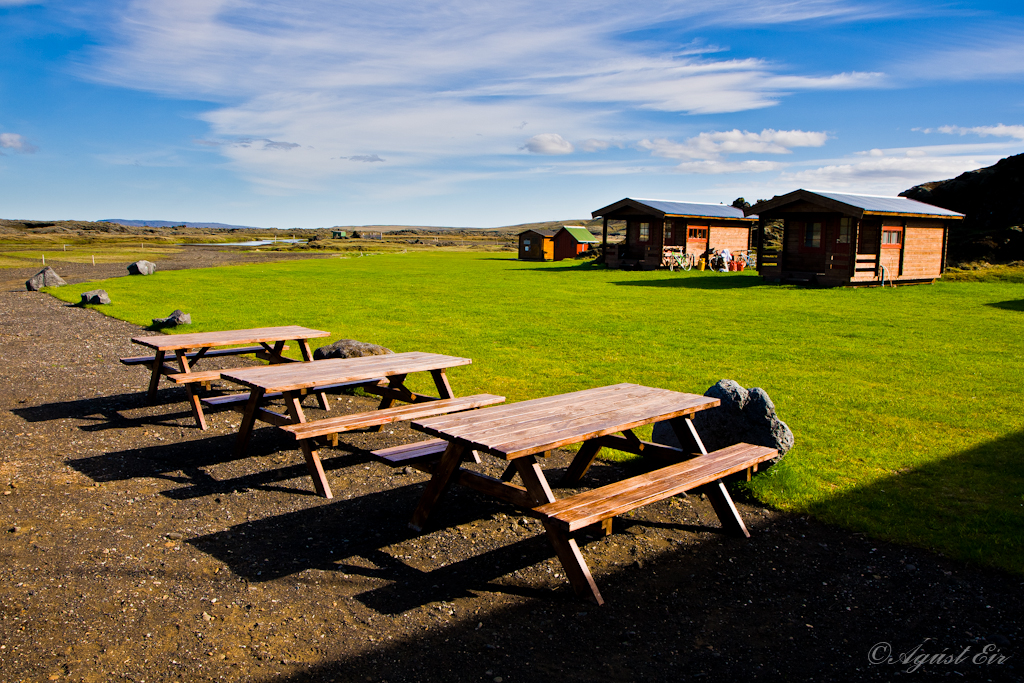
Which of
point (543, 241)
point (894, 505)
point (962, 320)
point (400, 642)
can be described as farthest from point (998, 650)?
point (543, 241)

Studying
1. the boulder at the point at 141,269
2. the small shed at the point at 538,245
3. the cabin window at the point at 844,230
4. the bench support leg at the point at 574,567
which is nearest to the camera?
the bench support leg at the point at 574,567

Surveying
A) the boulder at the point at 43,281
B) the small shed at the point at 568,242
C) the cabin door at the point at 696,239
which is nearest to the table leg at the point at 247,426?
the boulder at the point at 43,281

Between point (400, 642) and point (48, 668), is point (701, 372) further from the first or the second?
point (48, 668)

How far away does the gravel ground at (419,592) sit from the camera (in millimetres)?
3453

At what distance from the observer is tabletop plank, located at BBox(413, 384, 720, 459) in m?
4.19

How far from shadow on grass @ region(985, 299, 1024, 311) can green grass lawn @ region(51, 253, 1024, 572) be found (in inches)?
9.4

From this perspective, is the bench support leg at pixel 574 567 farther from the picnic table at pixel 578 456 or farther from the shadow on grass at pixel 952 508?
the shadow on grass at pixel 952 508

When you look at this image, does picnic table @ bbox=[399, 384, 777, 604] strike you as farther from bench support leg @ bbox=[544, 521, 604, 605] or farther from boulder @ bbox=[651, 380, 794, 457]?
boulder @ bbox=[651, 380, 794, 457]

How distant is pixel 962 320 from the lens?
642 inches

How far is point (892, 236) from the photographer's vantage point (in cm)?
2686

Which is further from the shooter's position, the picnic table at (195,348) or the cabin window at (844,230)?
the cabin window at (844,230)

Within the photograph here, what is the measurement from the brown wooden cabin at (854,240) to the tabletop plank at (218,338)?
21.4 meters

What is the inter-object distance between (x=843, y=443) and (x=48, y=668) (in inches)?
266

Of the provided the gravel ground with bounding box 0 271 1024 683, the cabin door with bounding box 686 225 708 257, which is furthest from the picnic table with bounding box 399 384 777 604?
the cabin door with bounding box 686 225 708 257
